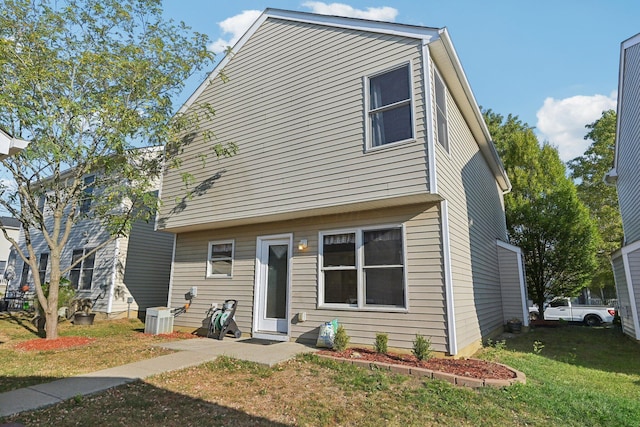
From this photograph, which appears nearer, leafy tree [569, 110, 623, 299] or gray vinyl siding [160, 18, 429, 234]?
gray vinyl siding [160, 18, 429, 234]

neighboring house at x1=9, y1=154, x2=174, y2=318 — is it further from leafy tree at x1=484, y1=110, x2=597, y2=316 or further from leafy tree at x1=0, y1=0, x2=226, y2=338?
leafy tree at x1=484, y1=110, x2=597, y2=316

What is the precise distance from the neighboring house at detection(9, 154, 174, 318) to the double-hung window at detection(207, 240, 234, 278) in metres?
5.80

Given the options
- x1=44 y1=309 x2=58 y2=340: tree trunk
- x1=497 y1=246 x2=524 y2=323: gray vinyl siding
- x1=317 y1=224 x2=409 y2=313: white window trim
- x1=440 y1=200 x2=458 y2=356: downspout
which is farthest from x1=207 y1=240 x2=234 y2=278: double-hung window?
x1=497 y1=246 x2=524 y2=323: gray vinyl siding

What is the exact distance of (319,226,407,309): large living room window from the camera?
669 cm

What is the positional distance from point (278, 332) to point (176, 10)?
9.69 meters

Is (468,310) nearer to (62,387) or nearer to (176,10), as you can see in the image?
(62,387)

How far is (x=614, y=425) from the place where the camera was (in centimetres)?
382

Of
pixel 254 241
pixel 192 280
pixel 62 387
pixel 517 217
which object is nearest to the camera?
pixel 62 387

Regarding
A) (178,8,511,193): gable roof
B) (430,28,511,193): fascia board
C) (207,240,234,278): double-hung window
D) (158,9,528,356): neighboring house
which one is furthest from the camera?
(207,240,234,278): double-hung window

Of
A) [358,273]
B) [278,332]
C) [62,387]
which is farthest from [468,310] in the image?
[62,387]

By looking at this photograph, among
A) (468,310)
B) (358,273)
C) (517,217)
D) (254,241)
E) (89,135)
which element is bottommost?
(468,310)

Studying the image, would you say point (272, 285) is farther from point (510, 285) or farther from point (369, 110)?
point (510, 285)

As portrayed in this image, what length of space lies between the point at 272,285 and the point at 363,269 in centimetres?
264

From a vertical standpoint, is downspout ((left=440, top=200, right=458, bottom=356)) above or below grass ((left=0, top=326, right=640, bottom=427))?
above
